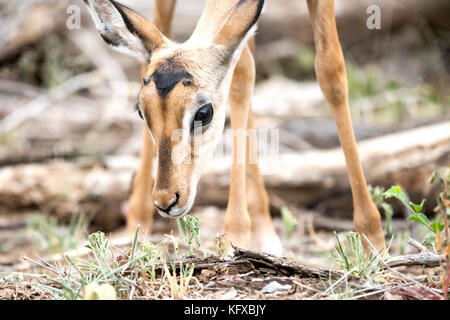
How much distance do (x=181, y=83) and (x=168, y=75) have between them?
96 mm

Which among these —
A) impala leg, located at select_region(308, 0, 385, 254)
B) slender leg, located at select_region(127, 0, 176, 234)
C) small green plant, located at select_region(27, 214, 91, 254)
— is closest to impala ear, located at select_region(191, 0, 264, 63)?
impala leg, located at select_region(308, 0, 385, 254)

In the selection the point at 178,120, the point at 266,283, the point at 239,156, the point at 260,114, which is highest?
the point at 260,114

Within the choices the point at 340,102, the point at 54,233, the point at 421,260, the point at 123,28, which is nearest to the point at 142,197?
the point at 54,233

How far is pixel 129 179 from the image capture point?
722cm

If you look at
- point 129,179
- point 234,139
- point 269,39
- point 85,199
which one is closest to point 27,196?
point 85,199

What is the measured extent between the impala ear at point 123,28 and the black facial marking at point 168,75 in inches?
13.9

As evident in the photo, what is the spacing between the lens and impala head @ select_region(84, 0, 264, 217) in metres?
3.37

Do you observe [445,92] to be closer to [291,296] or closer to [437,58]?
[437,58]

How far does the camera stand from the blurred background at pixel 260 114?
Answer: 6809 mm

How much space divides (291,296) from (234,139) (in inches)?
73.1

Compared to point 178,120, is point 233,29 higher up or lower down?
higher up

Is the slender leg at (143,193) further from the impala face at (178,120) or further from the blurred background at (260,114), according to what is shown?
the impala face at (178,120)

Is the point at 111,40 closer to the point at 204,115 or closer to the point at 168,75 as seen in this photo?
the point at 168,75

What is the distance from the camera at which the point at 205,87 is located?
3.65 m
